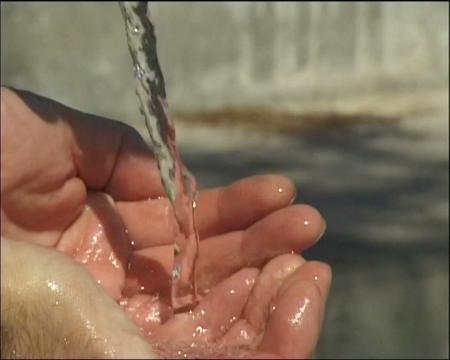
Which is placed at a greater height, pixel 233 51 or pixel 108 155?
pixel 108 155

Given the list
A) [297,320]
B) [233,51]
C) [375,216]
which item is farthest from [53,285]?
[233,51]

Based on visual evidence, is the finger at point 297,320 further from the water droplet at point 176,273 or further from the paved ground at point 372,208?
the paved ground at point 372,208

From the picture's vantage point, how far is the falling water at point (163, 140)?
1951mm

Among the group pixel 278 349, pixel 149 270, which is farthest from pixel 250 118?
pixel 278 349

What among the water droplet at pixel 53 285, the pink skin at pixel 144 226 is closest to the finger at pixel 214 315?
the pink skin at pixel 144 226

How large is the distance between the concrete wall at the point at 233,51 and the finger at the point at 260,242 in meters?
1.80

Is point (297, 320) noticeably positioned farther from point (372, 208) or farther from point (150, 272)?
point (372, 208)

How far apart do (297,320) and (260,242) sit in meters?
0.28

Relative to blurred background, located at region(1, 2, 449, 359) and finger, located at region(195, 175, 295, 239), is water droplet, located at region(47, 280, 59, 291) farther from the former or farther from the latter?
blurred background, located at region(1, 2, 449, 359)

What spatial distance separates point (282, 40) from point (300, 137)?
44cm

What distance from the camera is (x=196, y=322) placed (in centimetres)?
190

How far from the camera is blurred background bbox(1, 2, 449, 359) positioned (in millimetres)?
3344

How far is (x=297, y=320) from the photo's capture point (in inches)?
65.2

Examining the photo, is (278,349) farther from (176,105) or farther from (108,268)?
(176,105)
